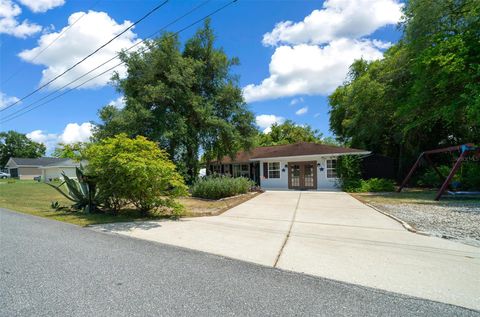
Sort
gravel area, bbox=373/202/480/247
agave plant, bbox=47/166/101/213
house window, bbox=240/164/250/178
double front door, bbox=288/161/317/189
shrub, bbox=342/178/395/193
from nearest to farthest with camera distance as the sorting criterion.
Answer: gravel area, bbox=373/202/480/247
agave plant, bbox=47/166/101/213
shrub, bbox=342/178/395/193
double front door, bbox=288/161/317/189
house window, bbox=240/164/250/178

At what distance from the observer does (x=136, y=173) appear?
7.52 metres

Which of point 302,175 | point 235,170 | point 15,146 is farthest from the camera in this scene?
point 15,146

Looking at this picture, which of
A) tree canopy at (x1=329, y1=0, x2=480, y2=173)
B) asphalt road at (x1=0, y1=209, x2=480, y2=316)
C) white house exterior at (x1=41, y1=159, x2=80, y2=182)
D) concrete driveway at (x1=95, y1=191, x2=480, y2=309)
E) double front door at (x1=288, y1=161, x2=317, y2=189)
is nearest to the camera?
asphalt road at (x1=0, y1=209, x2=480, y2=316)

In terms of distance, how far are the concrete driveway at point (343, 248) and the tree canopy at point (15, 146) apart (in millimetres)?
85236

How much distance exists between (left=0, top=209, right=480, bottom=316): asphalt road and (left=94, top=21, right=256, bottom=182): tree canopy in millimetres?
13032

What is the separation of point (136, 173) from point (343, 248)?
5.86m

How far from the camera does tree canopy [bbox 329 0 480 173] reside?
13.2m

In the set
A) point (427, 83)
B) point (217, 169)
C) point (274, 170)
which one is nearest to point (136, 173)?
point (274, 170)

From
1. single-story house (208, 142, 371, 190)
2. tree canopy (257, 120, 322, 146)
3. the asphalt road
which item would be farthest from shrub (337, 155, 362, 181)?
tree canopy (257, 120, 322, 146)

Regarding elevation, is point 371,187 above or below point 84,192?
below

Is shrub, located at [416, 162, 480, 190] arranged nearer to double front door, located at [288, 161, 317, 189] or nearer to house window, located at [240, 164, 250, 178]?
double front door, located at [288, 161, 317, 189]

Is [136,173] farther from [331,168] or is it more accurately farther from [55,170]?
[55,170]

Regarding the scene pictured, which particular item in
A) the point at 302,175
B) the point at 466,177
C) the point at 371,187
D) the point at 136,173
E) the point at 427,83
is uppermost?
the point at 427,83

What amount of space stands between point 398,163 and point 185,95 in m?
19.8
